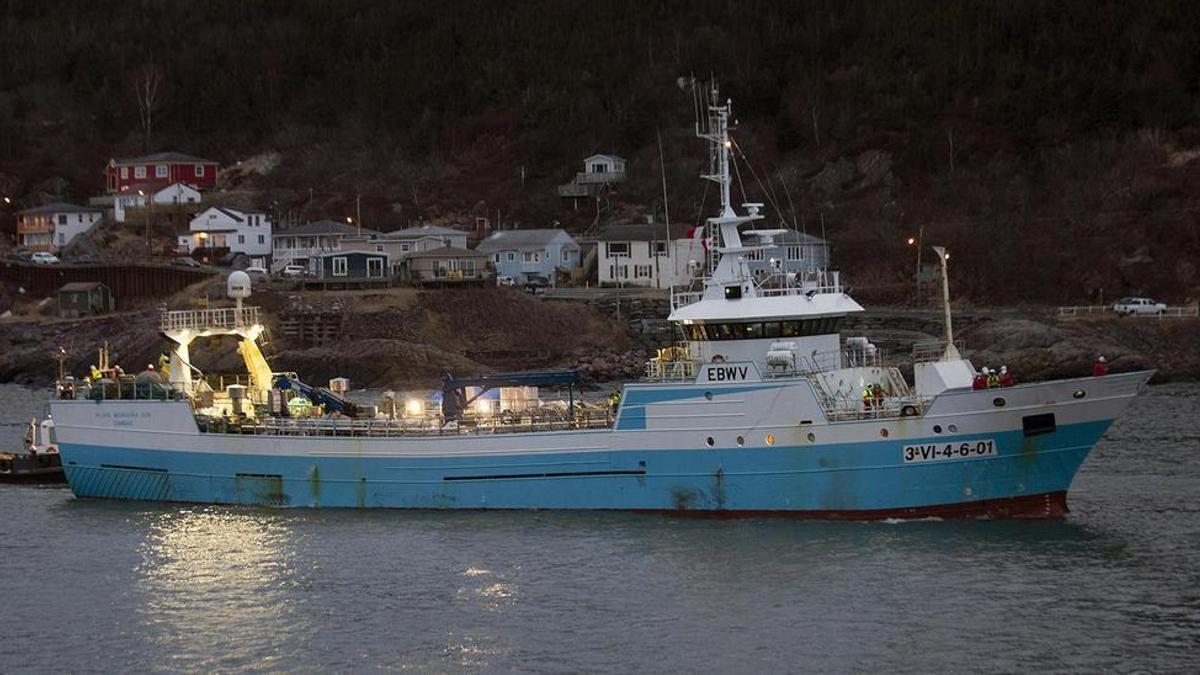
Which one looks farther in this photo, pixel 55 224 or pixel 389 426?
pixel 55 224

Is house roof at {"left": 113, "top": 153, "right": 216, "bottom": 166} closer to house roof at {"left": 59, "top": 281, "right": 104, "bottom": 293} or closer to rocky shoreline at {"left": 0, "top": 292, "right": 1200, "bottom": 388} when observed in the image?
house roof at {"left": 59, "top": 281, "right": 104, "bottom": 293}

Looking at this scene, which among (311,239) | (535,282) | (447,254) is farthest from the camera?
(311,239)

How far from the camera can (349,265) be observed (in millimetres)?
89188

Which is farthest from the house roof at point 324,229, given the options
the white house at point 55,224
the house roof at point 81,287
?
the white house at point 55,224

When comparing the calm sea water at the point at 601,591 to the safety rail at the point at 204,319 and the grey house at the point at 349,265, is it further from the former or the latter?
the grey house at the point at 349,265

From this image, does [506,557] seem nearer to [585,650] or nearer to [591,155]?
[585,650]

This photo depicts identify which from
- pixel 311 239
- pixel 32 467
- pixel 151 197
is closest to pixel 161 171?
pixel 151 197

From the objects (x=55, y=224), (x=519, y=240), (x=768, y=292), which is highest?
(x=55, y=224)

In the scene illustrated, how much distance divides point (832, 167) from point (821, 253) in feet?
47.9

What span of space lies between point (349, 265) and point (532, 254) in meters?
11.0

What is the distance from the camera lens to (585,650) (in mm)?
27203

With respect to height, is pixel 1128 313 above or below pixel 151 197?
below

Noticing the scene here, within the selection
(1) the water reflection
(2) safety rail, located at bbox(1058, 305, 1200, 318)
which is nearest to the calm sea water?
(1) the water reflection

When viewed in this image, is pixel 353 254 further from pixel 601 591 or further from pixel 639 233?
pixel 601 591
